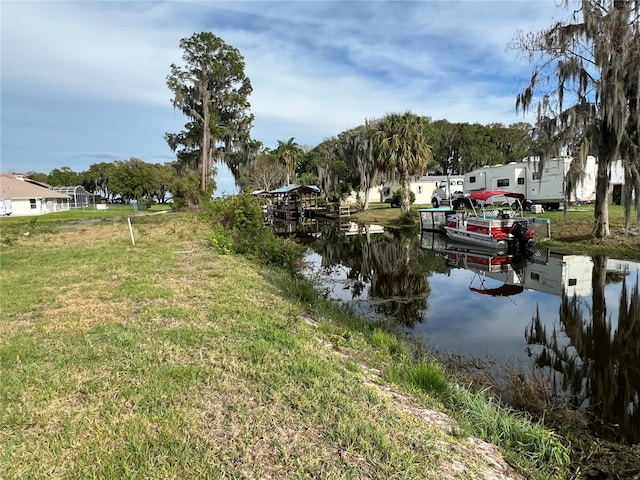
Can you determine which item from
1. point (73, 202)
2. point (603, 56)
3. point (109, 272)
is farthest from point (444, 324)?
point (73, 202)

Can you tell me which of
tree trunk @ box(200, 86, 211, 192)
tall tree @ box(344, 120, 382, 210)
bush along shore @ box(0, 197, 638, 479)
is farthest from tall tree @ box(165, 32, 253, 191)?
bush along shore @ box(0, 197, 638, 479)

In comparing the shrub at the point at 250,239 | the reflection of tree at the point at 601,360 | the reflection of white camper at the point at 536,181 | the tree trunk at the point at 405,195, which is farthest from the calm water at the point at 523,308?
the reflection of white camper at the point at 536,181

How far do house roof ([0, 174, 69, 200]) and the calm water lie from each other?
40.4 meters

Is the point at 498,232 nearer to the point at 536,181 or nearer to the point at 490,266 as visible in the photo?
the point at 490,266

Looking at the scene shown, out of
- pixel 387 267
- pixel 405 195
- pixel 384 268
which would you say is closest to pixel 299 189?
pixel 405 195

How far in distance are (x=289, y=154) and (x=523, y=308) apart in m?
49.9

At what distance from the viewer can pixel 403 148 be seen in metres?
29.3

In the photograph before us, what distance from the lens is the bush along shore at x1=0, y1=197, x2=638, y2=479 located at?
9.50ft

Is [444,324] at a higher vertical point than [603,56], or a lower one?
lower

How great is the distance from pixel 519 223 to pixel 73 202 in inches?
2462

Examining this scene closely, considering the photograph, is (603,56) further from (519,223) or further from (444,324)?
(444,324)

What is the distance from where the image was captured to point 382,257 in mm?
16578

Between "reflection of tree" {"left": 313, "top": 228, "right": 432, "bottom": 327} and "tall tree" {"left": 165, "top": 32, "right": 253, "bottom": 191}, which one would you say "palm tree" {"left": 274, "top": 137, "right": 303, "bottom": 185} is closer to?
"tall tree" {"left": 165, "top": 32, "right": 253, "bottom": 191}

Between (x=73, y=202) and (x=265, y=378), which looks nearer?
(x=265, y=378)
